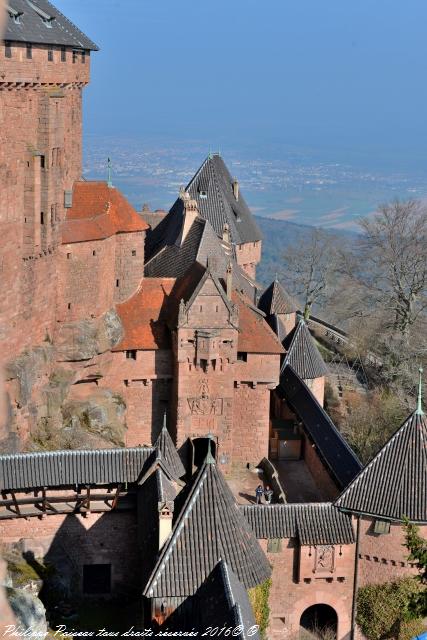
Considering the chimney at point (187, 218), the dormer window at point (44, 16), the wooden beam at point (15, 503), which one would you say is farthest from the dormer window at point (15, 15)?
the wooden beam at point (15, 503)

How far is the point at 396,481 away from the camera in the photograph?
25375 millimetres

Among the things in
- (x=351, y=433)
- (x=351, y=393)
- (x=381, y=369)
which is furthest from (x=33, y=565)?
(x=381, y=369)

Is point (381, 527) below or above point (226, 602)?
below

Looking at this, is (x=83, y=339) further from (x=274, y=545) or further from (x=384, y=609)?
(x=384, y=609)

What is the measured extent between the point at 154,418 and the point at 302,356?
6.96 meters

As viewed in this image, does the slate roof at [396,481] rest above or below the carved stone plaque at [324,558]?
above

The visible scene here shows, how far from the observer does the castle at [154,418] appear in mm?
23234

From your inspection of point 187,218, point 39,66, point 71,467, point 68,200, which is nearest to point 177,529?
point 71,467

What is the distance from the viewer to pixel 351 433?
1529 inches

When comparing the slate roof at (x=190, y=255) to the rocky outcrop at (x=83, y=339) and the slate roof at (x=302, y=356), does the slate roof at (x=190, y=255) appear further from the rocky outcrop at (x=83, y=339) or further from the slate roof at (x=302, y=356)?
the rocky outcrop at (x=83, y=339)

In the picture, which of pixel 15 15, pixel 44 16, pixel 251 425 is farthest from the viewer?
pixel 251 425

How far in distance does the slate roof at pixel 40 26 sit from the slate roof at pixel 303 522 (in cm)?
1522

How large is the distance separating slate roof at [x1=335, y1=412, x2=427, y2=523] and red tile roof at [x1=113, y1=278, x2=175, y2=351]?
1061cm

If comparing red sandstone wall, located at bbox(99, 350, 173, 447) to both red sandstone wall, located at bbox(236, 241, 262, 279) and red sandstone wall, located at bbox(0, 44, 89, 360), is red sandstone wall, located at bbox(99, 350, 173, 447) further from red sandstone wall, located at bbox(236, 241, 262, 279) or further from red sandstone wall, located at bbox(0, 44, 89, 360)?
red sandstone wall, located at bbox(236, 241, 262, 279)
